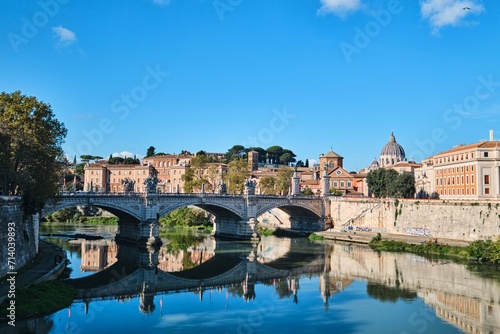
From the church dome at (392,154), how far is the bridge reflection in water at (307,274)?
239 feet

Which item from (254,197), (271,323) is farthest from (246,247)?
(271,323)

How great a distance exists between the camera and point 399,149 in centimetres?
11250

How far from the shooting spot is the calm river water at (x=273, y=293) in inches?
778

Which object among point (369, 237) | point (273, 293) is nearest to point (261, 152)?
point (369, 237)

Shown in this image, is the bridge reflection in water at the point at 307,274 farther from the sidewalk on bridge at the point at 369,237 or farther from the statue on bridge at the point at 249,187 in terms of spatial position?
the statue on bridge at the point at 249,187

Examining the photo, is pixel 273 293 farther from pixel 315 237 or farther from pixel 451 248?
pixel 315 237

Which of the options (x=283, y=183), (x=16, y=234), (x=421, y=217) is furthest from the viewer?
(x=283, y=183)

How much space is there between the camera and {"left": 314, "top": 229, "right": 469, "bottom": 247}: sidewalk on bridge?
1506 inches

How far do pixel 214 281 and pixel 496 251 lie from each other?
682 inches

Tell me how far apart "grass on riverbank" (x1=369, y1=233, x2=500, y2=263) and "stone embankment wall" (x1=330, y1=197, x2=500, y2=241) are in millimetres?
2682

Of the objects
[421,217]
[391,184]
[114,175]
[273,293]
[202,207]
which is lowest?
[273,293]

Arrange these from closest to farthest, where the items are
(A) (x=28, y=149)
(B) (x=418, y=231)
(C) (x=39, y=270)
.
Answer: (C) (x=39, y=270)
(A) (x=28, y=149)
(B) (x=418, y=231)

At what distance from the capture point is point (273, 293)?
25.7 metres

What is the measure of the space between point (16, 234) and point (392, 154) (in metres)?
97.3
